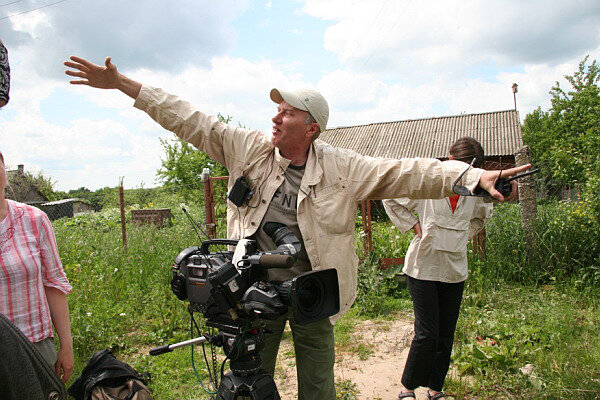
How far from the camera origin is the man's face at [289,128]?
2.28m

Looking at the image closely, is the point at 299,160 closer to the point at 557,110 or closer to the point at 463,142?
the point at 463,142

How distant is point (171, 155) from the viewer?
15.2 meters

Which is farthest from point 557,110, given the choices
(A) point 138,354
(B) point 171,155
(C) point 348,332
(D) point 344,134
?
(A) point 138,354

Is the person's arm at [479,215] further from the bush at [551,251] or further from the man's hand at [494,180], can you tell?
the bush at [551,251]

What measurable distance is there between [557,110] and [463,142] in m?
23.0

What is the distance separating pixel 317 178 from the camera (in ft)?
7.41

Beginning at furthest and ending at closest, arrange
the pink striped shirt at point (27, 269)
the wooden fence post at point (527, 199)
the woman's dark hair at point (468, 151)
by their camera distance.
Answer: the wooden fence post at point (527, 199), the woman's dark hair at point (468, 151), the pink striped shirt at point (27, 269)

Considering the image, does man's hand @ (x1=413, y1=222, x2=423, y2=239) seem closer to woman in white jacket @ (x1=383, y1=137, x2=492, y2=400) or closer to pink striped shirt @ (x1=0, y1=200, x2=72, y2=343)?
woman in white jacket @ (x1=383, y1=137, x2=492, y2=400)

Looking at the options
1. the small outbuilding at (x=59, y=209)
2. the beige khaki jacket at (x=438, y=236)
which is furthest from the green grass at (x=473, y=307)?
the small outbuilding at (x=59, y=209)

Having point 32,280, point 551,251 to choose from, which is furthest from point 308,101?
point 551,251

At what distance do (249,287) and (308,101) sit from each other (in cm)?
100

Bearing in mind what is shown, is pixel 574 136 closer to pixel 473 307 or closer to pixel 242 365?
pixel 473 307

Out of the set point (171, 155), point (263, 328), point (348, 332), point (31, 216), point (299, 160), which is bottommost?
point (348, 332)

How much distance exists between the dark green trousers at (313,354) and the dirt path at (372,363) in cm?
125
